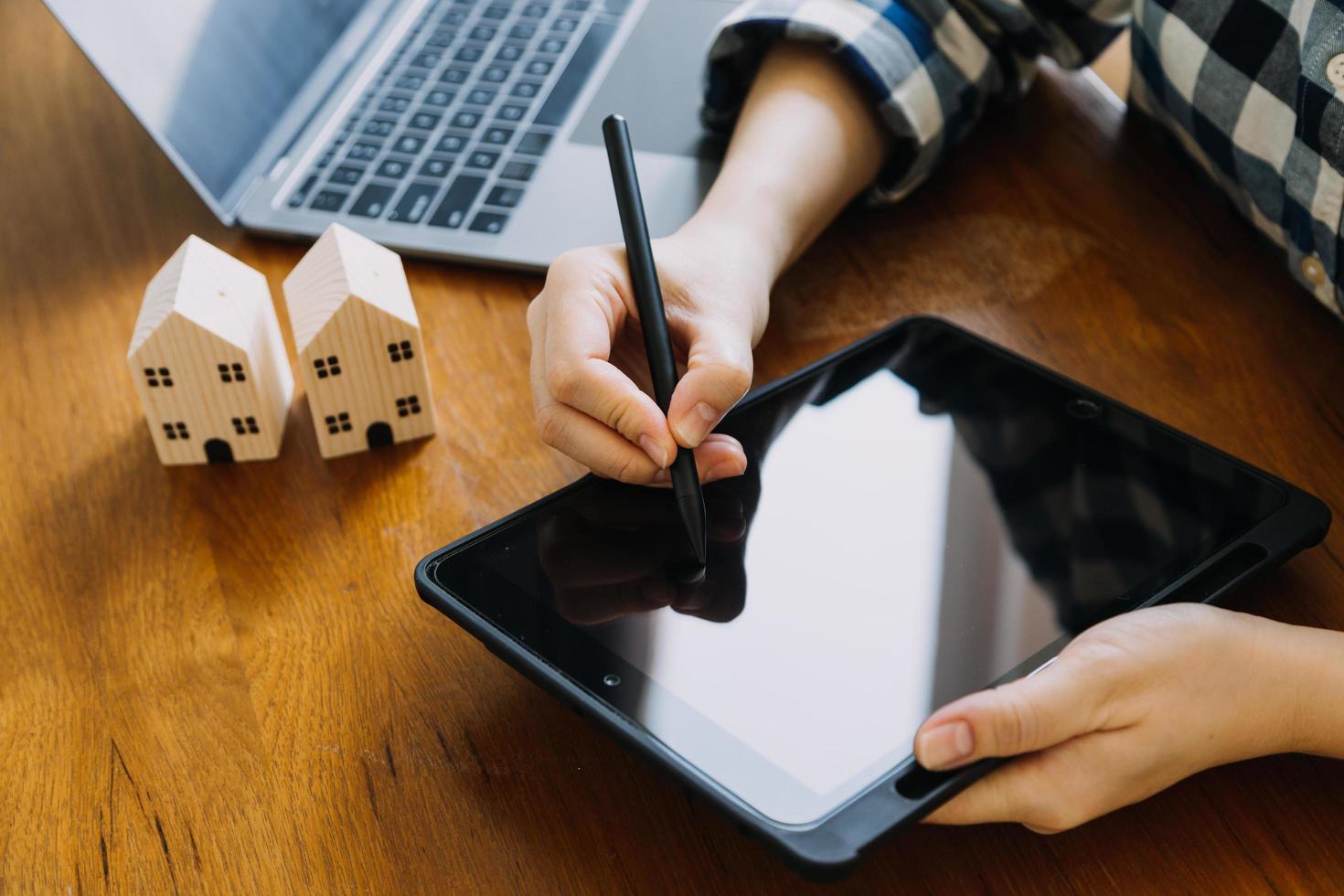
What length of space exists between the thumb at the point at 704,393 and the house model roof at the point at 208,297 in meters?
0.21

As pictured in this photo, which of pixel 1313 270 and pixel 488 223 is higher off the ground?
pixel 1313 270

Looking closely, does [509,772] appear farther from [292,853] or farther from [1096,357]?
[1096,357]

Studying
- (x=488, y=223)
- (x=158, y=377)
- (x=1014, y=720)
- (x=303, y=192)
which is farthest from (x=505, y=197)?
(x=1014, y=720)

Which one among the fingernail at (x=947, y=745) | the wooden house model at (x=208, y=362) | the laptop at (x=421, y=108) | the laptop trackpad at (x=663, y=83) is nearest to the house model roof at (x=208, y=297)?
the wooden house model at (x=208, y=362)

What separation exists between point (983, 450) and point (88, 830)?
39 centimetres

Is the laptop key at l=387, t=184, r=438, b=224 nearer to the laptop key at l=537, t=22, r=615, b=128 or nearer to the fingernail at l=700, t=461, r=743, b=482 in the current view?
the laptop key at l=537, t=22, r=615, b=128

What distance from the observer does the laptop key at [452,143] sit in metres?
0.72

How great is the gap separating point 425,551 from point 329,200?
28 cm

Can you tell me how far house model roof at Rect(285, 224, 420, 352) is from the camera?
521 mm

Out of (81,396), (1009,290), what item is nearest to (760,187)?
(1009,290)

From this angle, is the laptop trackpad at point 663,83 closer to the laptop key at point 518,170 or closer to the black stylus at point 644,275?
the laptop key at point 518,170

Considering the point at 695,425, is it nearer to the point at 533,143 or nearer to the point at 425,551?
the point at 425,551

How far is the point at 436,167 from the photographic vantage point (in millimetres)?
711

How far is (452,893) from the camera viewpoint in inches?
15.7
